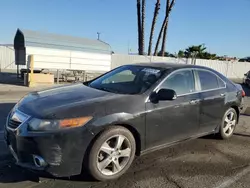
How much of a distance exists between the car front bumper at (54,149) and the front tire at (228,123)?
3.11m

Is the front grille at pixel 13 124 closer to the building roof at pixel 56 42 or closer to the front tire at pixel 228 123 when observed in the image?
the front tire at pixel 228 123

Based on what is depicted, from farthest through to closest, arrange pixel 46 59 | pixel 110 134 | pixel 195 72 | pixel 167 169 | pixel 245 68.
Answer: pixel 245 68, pixel 46 59, pixel 195 72, pixel 167 169, pixel 110 134

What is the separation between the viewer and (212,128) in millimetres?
5047

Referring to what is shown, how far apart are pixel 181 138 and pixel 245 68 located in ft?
106

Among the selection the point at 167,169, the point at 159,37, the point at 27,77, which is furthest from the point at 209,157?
the point at 159,37

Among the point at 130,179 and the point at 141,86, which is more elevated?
the point at 141,86

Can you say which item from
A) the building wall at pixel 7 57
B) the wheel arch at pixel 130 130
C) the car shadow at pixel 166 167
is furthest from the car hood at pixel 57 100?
the building wall at pixel 7 57

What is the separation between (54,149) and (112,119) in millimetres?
790

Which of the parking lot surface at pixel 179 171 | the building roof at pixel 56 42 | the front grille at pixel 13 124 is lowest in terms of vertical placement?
the parking lot surface at pixel 179 171

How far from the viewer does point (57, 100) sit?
3.58m

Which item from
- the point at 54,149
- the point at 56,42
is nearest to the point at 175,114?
the point at 54,149

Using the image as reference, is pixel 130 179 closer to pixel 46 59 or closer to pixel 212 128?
pixel 212 128

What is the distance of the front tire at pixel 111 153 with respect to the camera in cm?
336

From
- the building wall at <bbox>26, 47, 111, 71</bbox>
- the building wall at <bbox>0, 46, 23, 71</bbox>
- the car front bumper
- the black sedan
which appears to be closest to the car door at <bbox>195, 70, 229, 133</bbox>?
the black sedan
